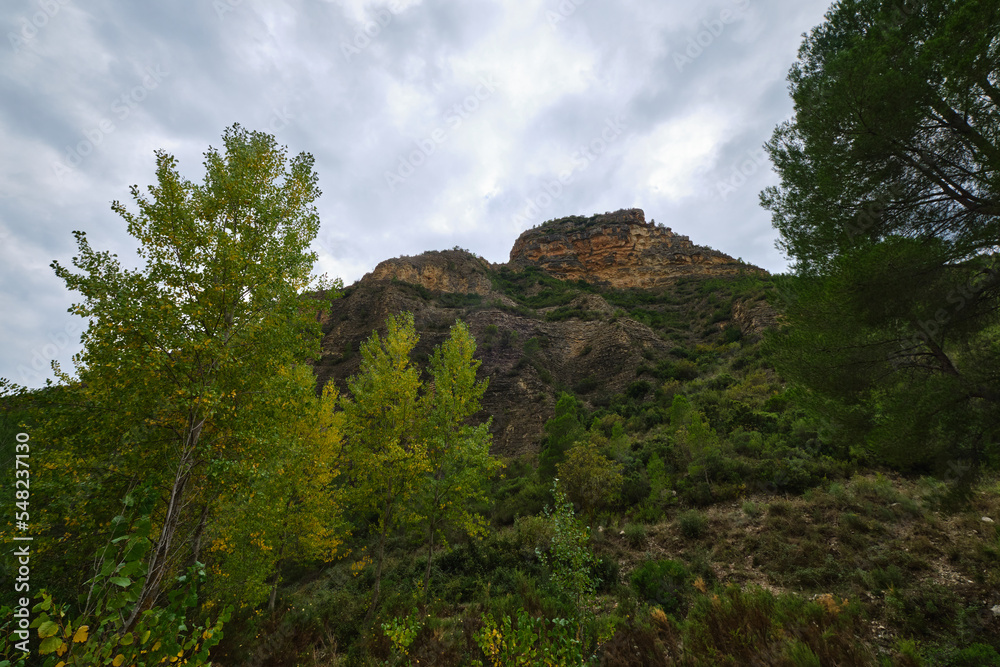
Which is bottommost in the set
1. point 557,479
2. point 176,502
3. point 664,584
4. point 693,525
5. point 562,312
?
point 664,584

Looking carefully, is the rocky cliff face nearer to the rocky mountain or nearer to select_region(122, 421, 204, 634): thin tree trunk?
the rocky mountain

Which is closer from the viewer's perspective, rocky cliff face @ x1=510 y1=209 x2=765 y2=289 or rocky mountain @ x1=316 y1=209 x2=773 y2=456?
rocky mountain @ x1=316 y1=209 x2=773 y2=456

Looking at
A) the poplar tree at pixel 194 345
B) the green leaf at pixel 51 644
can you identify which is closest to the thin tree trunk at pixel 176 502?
the poplar tree at pixel 194 345

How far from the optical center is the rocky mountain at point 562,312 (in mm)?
37000

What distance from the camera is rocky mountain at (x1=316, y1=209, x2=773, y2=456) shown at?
37000 millimetres

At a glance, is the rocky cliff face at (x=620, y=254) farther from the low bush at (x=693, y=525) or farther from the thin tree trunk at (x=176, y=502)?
the thin tree trunk at (x=176, y=502)

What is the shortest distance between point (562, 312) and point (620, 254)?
86.7 feet

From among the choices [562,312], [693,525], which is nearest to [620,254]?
[562,312]

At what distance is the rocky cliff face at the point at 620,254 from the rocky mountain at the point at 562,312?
219mm

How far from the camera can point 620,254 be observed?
69.8 m

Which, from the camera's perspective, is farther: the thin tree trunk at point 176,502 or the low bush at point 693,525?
the low bush at point 693,525

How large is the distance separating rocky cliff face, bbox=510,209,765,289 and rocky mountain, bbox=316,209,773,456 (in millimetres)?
219
